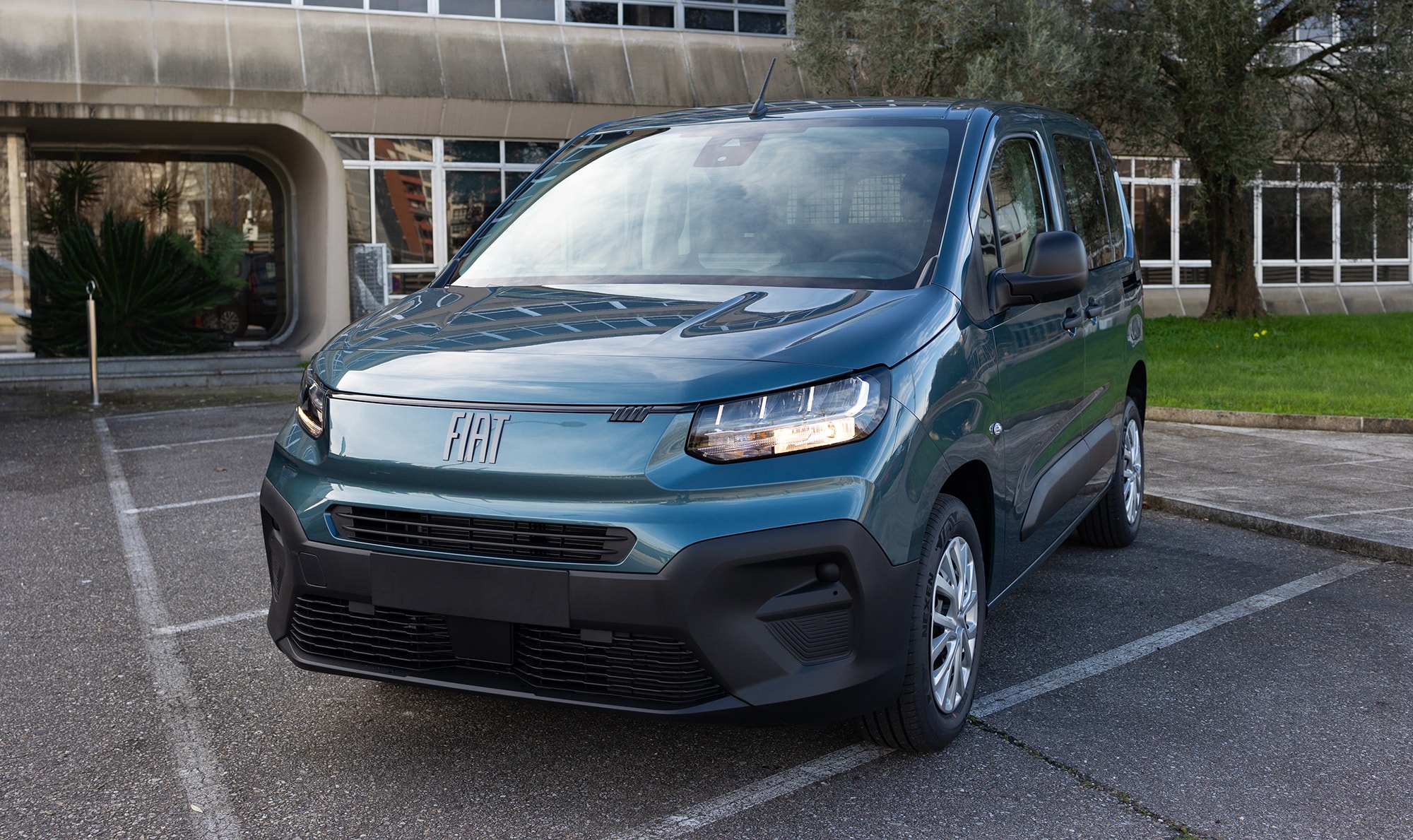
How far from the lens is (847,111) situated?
450 centimetres

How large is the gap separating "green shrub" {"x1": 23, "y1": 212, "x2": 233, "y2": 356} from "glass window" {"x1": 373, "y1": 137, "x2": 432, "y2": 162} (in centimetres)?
507

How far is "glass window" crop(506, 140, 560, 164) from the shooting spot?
855 inches

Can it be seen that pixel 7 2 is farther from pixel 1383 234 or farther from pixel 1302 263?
pixel 1302 263

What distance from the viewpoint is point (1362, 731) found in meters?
3.80

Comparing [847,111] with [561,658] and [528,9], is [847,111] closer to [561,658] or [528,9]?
[561,658]

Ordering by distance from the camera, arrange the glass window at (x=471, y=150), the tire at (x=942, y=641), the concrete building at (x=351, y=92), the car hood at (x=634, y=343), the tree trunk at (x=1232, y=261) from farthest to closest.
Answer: the tree trunk at (x=1232, y=261)
the glass window at (x=471, y=150)
the concrete building at (x=351, y=92)
the tire at (x=942, y=641)
the car hood at (x=634, y=343)

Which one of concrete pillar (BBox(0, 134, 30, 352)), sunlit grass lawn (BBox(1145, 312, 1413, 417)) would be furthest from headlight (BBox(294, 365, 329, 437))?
concrete pillar (BBox(0, 134, 30, 352))

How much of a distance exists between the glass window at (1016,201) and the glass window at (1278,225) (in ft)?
85.9

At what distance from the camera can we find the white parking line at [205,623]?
4.87 metres

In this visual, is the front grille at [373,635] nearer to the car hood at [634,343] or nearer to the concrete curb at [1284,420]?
the car hood at [634,343]

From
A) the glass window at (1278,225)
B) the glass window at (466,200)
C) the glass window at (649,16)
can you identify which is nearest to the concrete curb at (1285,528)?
the glass window at (466,200)

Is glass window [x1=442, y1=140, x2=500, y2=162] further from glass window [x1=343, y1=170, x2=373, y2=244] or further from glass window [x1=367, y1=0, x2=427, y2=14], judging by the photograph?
glass window [x1=367, y1=0, x2=427, y2=14]

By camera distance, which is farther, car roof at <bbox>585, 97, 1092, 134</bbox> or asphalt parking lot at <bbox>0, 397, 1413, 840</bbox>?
car roof at <bbox>585, 97, 1092, 134</bbox>

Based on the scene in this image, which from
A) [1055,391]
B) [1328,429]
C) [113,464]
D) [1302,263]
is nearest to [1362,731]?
[1055,391]
